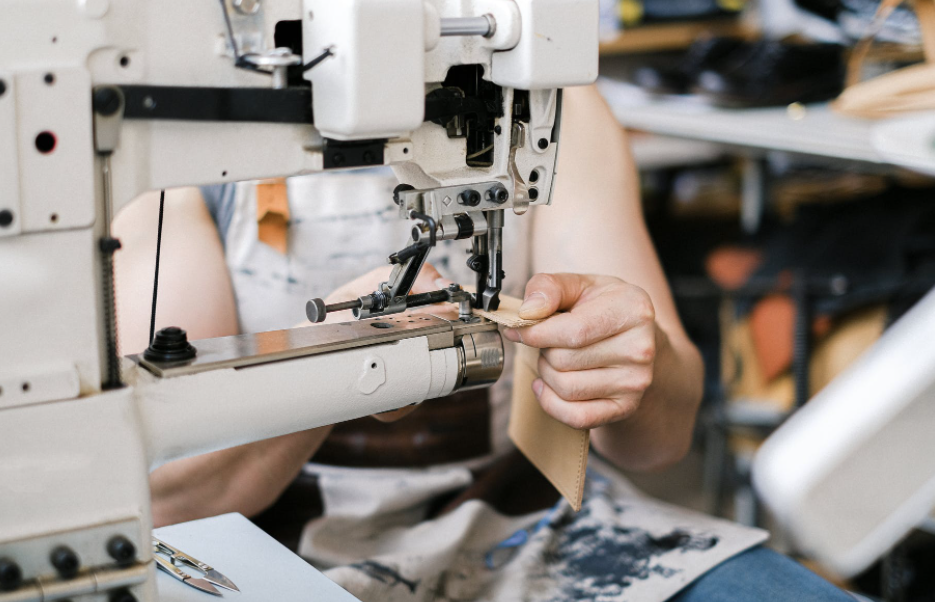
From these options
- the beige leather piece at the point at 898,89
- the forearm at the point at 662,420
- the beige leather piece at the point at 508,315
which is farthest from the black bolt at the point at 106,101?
the beige leather piece at the point at 898,89

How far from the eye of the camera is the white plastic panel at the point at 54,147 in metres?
0.62

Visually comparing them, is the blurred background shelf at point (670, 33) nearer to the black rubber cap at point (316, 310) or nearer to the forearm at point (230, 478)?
the forearm at point (230, 478)

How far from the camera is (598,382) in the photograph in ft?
2.96

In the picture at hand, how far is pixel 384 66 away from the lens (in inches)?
27.7

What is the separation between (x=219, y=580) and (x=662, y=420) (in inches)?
22.5

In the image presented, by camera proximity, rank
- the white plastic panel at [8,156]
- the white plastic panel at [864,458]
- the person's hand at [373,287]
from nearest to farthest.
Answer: the white plastic panel at [864,458]
the white plastic panel at [8,156]
the person's hand at [373,287]

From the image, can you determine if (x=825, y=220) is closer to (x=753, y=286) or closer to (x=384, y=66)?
(x=753, y=286)

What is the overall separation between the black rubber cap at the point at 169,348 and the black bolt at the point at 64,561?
0.51ft

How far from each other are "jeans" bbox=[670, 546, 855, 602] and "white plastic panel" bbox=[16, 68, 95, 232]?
0.69 meters

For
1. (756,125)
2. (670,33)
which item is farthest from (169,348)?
(670,33)

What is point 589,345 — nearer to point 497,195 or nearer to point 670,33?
point 497,195

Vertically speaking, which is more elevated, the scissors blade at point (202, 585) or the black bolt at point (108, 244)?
the black bolt at point (108, 244)

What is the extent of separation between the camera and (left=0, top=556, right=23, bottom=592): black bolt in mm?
633

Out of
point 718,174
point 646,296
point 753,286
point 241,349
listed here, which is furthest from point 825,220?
point 241,349
